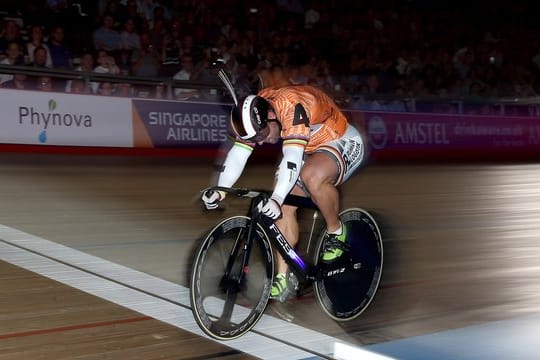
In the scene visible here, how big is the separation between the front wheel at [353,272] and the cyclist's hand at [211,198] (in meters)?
0.73

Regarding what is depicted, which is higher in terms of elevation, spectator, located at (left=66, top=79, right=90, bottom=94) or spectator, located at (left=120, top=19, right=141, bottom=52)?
spectator, located at (left=120, top=19, right=141, bottom=52)

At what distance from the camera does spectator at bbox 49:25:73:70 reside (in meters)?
11.0

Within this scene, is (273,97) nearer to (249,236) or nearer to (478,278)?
(249,236)

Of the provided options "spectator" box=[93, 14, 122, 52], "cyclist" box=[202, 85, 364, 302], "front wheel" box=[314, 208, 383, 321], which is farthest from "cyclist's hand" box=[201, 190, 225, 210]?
"spectator" box=[93, 14, 122, 52]

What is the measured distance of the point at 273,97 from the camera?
3.97 metres

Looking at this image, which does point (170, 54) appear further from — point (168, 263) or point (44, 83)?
point (168, 263)

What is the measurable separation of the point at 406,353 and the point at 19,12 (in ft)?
30.1

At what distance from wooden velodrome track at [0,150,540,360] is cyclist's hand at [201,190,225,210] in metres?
0.60

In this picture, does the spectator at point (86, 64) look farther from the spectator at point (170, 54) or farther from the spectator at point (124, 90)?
the spectator at point (170, 54)

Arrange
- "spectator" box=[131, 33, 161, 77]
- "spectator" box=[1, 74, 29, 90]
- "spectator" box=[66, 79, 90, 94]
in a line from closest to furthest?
1. "spectator" box=[1, 74, 29, 90]
2. "spectator" box=[66, 79, 90, 94]
3. "spectator" box=[131, 33, 161, 77]

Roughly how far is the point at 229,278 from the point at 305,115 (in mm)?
849

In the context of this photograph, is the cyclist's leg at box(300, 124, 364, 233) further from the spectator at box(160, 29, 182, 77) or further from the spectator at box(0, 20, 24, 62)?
the spectator at box(160, 29, 182, 77)

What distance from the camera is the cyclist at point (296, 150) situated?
3.73m

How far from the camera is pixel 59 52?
11.1 metres
